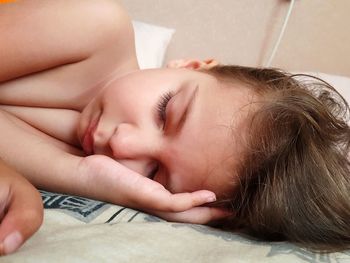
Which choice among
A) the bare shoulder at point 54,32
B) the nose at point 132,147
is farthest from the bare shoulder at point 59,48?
the nose at point 132,147

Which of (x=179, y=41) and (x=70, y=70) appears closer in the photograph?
(x=70, y=70)

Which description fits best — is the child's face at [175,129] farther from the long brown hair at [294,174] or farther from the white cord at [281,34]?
the white cord at [281,34]

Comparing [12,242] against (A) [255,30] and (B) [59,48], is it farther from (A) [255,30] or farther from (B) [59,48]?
(A) [255,30]

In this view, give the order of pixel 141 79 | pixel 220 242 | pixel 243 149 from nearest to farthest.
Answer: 1. pixel 220 242
2. pixel 243 149
3. pixel 141 79

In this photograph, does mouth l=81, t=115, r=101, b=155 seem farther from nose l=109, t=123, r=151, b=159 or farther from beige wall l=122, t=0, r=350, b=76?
beige wall l=122, t=0, r=350, b=76

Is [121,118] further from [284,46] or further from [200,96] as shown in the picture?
[284,46]

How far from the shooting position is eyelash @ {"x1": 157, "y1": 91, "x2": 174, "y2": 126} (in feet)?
2.66

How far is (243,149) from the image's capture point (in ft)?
2.45

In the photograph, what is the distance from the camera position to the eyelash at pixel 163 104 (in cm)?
81

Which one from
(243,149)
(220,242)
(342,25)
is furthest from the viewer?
(342,25)

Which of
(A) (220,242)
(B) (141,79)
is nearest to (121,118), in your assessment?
(B) (141,79)

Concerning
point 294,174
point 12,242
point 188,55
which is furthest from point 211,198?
point 188,55

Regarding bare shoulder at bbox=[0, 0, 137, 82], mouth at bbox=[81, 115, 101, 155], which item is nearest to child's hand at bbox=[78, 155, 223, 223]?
mouth at bbox=[81, 115, 101, 155]

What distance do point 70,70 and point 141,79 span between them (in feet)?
0.56
